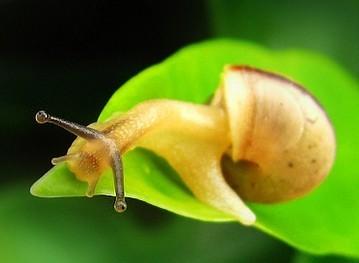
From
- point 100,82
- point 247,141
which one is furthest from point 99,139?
point 100,82

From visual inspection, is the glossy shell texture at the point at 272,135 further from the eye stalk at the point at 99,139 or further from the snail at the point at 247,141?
the eye stalk at the point at 99,139

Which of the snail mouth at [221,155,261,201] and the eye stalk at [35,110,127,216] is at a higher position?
the eye stalk at [35,110,127,216]

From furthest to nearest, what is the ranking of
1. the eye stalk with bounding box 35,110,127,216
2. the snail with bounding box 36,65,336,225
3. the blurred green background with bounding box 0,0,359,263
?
1. the blurred green background with bounding box 0,0,359,263
2. the snail with bounding box 36,65,336,225
3. the eye stalk with bounding box 35,110,127,216

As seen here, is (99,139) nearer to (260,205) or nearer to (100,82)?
(260,205)

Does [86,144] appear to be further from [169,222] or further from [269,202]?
[169,222]

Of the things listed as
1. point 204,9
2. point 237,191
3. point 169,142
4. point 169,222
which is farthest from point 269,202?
point 204,9

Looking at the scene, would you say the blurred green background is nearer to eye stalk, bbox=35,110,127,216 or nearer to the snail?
the snail

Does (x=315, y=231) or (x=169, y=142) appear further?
(x=315, y=231)

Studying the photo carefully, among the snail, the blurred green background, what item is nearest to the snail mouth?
the snail
